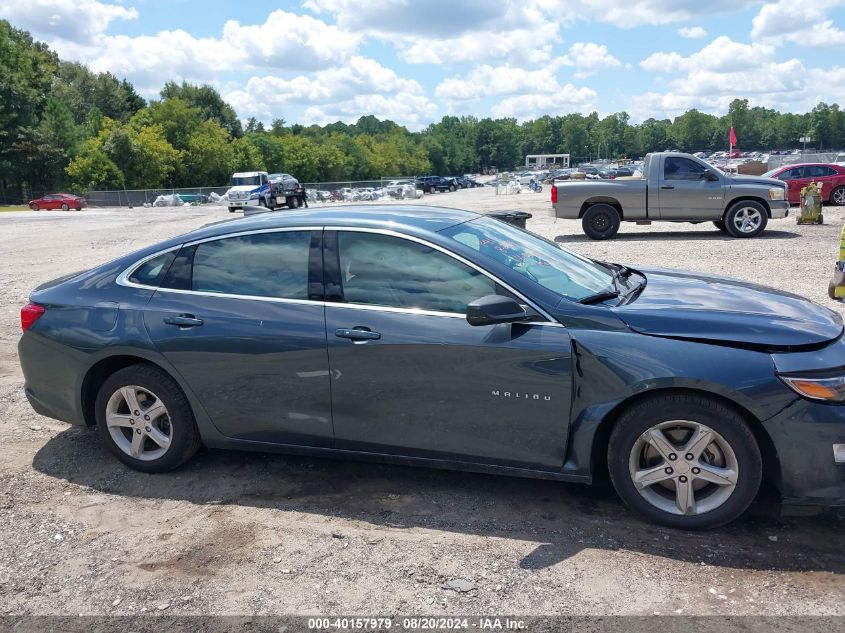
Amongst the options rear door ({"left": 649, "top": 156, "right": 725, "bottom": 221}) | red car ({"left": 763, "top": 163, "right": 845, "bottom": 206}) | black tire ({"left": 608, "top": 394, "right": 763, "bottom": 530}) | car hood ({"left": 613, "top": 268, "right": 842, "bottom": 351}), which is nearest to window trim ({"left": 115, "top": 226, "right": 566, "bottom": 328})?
car hood ({"left": 613, "top": 268, "right": 842, "bottom": 351})

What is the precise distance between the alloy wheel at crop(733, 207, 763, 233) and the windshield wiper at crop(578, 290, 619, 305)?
1366 centimetres

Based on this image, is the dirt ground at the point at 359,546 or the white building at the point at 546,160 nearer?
the dirt ground at the point at 359,546

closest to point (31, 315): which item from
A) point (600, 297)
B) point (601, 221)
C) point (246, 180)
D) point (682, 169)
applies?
point (600, 297)

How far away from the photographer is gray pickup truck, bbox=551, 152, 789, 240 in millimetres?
16156

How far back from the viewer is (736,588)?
3.22m

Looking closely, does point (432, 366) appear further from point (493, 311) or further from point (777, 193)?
point (777, 193)

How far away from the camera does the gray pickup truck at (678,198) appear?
16156 mm

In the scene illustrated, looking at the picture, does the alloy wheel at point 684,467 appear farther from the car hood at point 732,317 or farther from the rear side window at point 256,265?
the rear side window at point 256,265

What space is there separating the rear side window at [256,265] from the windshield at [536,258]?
2.88 feet

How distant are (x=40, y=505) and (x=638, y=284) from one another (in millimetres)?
3773

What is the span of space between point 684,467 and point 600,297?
97 cm

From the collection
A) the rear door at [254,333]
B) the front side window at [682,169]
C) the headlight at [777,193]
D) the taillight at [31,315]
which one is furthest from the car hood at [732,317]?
the headlight at [777,193]

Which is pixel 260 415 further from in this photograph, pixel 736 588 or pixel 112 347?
pixel 736 588

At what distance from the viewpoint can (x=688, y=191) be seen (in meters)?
16.3
